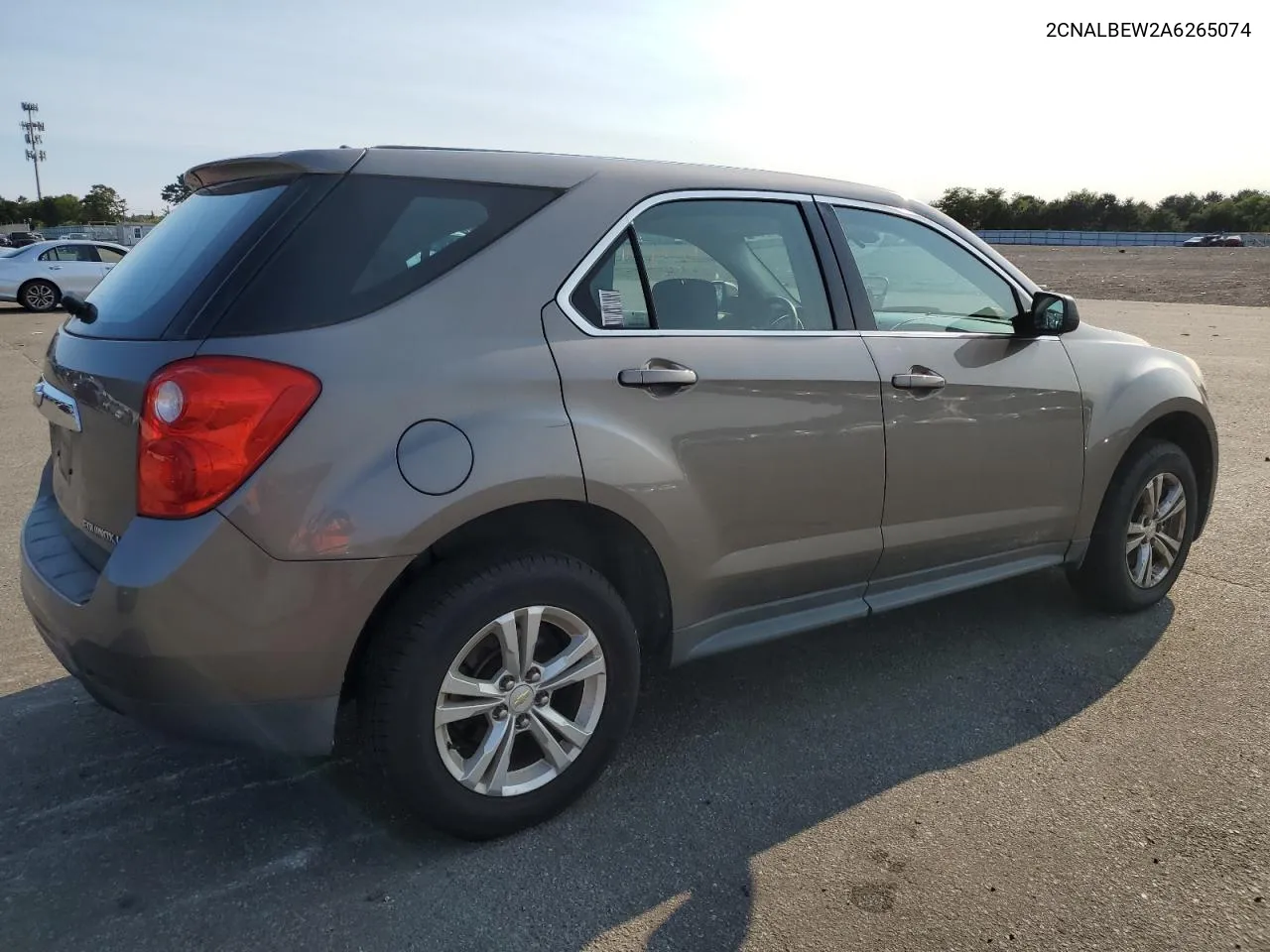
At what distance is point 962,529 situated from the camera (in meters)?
3.72

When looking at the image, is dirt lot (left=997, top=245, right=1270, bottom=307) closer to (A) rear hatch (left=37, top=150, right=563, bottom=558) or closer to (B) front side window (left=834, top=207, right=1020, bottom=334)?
(B) front side window (left=834, top=207, right=1020, bottom=334)

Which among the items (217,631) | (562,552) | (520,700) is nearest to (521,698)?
(520,700)

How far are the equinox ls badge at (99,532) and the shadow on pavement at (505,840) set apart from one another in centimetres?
84

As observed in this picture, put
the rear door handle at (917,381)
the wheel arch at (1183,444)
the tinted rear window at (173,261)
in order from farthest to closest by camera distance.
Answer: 1. the wheel arch at (1183,444)
2. the rear door handle at (917,381)
3. the tinted rear window at (173,261)

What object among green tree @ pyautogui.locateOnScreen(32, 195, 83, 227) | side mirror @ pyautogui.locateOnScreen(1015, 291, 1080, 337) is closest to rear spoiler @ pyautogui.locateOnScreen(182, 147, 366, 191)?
side mirror @ pyautogui.locateOnScreen(1015, 291, 1080, 337)

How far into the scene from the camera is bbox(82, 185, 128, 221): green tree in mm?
96625

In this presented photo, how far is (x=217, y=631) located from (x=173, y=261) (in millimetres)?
1069

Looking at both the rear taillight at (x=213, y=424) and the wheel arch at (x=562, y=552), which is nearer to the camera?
the rear taillight at (x=213, y=424)

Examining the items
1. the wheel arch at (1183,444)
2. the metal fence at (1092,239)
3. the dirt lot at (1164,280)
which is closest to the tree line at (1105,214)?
the metal fence at (1092,239)

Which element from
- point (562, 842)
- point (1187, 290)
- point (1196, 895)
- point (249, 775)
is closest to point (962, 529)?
point (1196, 895)

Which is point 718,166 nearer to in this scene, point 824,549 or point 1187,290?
point 824,549

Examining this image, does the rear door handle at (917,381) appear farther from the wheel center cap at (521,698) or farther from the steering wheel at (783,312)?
the wheel center cap at (521,698)

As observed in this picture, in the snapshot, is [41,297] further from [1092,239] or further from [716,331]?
[1092,239]

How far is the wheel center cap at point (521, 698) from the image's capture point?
2.74 meters
